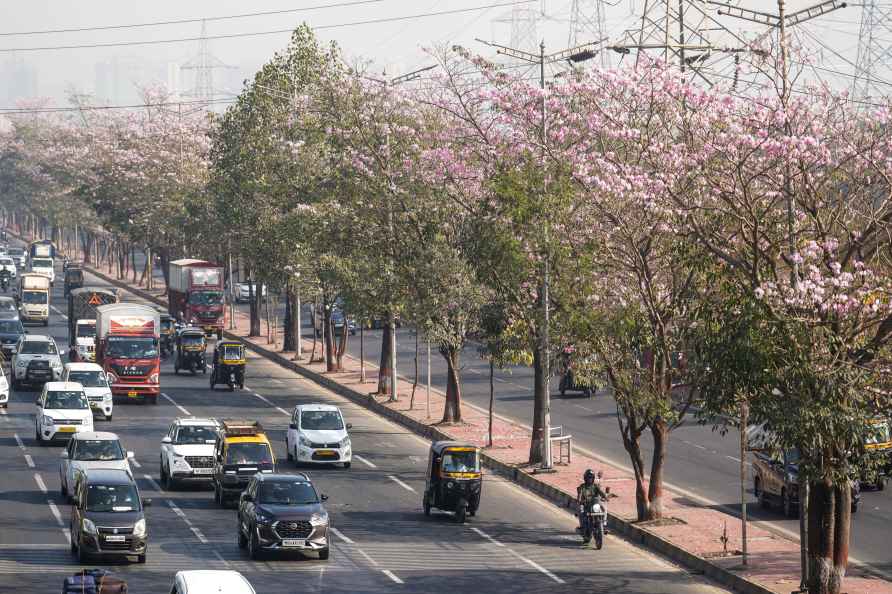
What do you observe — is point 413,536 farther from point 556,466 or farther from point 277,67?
point 277,67

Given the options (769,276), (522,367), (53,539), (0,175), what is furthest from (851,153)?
(0,175)

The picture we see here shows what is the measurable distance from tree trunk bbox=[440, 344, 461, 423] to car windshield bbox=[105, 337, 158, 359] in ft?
40.0

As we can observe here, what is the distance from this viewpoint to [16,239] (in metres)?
193

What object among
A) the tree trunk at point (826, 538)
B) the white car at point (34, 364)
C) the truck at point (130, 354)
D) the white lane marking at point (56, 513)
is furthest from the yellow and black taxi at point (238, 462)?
the white car at point (34, 364)

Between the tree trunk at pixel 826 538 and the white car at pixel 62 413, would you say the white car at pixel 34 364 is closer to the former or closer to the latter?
the white car at pixel 62 413

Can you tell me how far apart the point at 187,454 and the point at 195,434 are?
0.76m

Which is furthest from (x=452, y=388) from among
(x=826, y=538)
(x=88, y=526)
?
(x=826, y=538)

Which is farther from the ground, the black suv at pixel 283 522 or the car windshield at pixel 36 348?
the car windshield at pixel 36 348

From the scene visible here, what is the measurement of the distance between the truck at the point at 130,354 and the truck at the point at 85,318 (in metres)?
6.85

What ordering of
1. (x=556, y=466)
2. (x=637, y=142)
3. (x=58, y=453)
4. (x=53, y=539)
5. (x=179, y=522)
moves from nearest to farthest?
(x=637, y=142) → (x=53, y=539) → (x=179, y=522) → (x=556, y=466) → (x=58, y=453)

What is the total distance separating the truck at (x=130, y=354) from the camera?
5769 cm

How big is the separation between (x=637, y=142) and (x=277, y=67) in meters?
43.1

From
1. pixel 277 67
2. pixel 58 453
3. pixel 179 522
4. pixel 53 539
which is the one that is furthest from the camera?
pixel 277 67

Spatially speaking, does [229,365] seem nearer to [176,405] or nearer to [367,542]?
[176,405]
